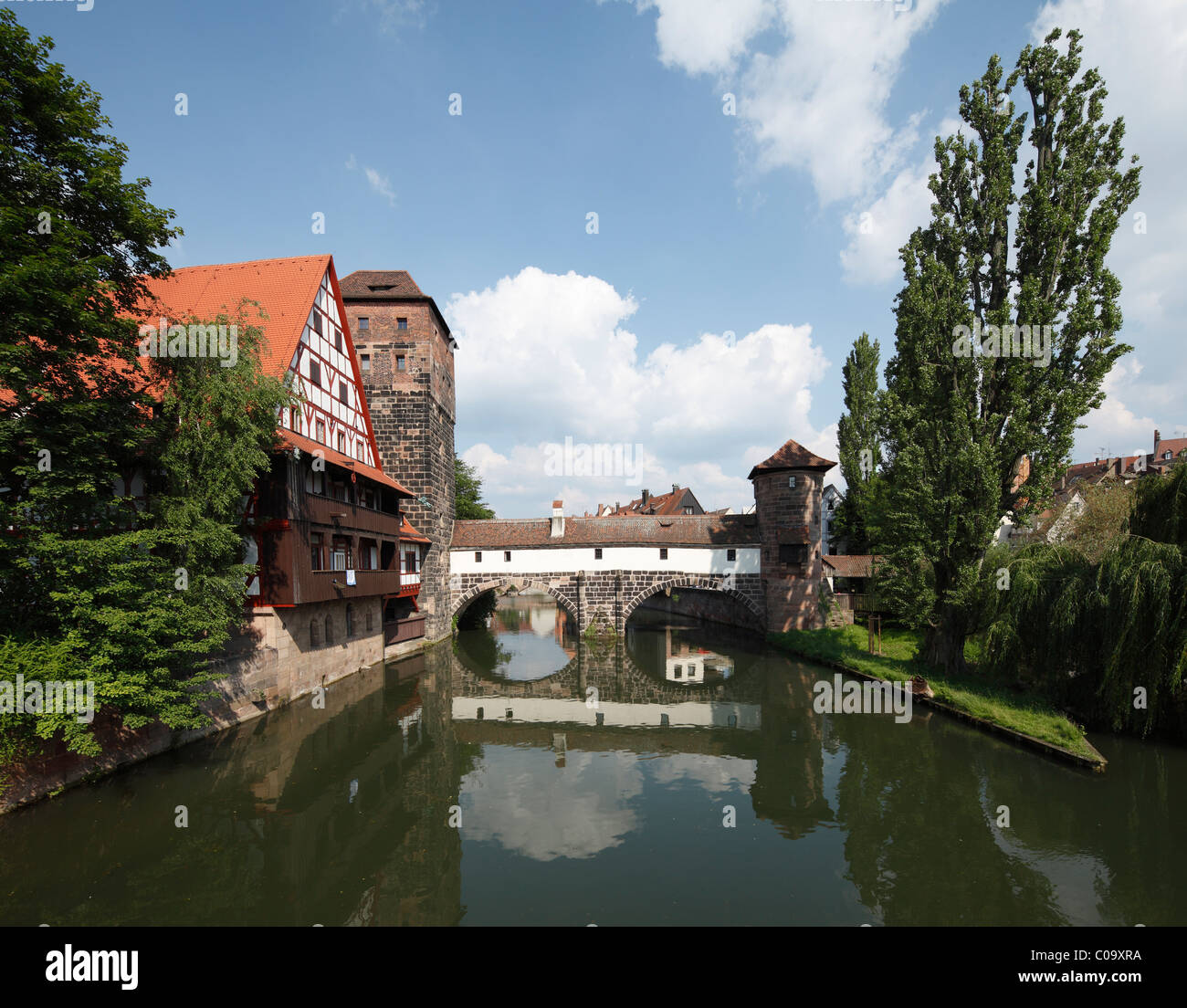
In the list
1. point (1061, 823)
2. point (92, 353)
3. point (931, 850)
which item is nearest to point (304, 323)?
point (92, 353)

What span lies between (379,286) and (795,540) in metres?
23.4

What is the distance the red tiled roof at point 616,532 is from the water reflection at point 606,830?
13481 mm

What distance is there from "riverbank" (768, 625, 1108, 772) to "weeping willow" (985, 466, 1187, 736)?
2.88 feet

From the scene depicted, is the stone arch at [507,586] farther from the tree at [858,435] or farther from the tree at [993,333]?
the tree at [858,435]

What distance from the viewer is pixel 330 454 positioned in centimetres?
1747

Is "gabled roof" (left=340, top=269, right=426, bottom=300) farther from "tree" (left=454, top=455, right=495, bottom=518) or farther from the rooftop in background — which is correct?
"tree" (left=454, top=455, right=495, bottom=518)

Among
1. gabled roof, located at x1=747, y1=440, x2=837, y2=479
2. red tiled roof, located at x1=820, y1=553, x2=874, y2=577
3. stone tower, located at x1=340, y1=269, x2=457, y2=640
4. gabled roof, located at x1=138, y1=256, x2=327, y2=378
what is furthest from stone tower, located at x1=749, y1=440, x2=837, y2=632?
gabled roof, located at x1=138, y1=256, x2=327, y2=378

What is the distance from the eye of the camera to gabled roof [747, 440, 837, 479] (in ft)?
88.1

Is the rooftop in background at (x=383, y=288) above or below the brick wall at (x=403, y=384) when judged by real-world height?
above

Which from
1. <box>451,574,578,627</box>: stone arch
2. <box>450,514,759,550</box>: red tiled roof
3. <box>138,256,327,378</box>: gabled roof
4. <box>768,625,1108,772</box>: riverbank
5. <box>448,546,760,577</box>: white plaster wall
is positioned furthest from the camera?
<box>451,574,578,627</box>: stone arch

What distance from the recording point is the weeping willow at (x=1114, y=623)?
11367 mm

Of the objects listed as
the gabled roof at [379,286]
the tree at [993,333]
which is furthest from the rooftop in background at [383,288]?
the tree at [993,333]

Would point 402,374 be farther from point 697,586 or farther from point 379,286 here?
point 697,586
